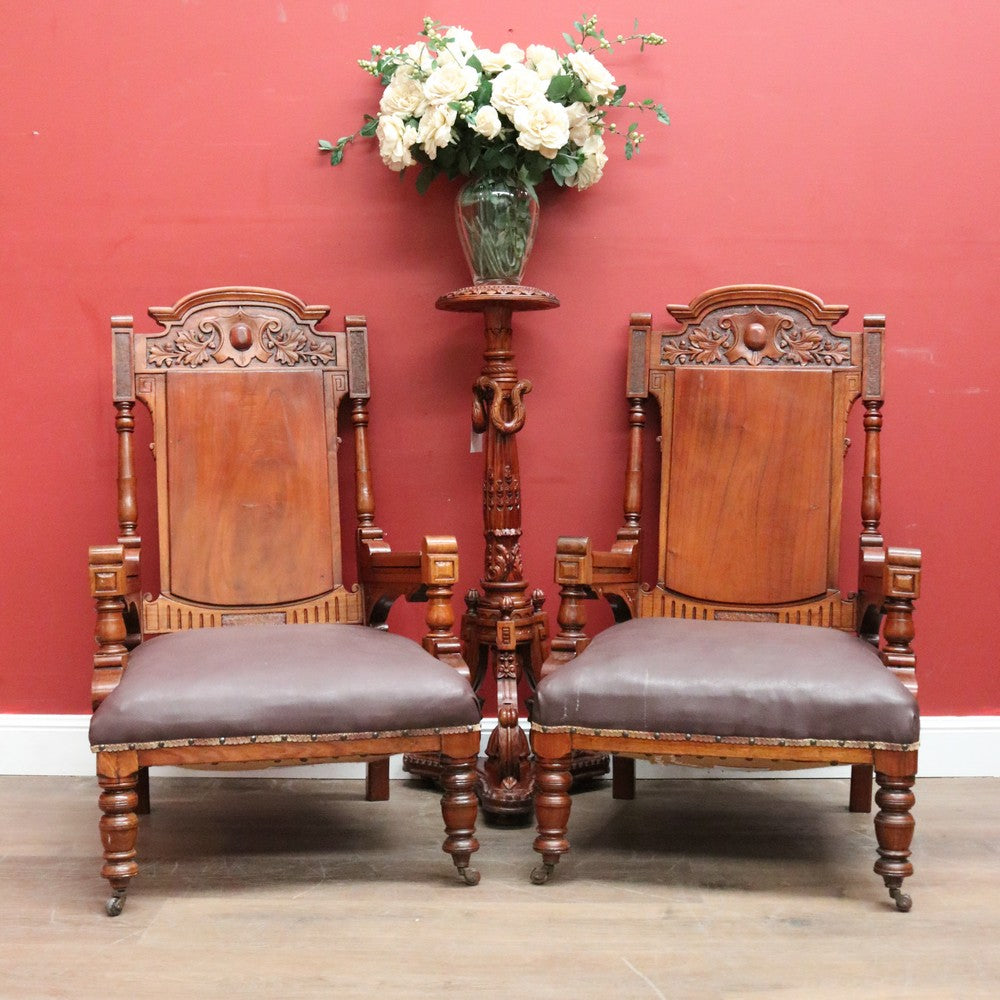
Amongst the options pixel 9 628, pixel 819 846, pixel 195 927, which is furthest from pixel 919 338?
pixel 9 628

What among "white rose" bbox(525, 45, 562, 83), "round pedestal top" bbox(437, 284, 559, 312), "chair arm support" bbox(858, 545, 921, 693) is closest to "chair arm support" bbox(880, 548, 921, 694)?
"chair arm support" bbox(858, 545, 921, 693)

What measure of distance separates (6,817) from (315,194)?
67.0 inches

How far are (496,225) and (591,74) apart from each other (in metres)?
0.40

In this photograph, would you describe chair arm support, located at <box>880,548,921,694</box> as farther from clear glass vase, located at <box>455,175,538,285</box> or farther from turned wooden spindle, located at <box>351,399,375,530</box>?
turned wooden spindle, located at <box>351,399,375,530</box>

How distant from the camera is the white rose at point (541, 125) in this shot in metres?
2.49

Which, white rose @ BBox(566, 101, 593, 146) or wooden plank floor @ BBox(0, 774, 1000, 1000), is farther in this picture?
white rose @ BBox(566, 101, 593, 146)

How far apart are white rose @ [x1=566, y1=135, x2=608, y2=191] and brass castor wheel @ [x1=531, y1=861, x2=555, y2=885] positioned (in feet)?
5.19

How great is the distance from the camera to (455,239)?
2918mm

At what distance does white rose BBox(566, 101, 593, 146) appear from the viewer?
262cm

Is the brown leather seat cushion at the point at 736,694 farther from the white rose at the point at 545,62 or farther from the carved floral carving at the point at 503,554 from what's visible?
the white rose at the point at 545,62

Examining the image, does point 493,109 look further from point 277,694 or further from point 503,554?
point 277,694

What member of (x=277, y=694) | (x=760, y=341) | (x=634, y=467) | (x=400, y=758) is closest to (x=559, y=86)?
(x=760, y=341)

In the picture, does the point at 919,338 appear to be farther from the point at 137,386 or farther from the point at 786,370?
the point at 137,386

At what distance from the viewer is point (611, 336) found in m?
2.94
